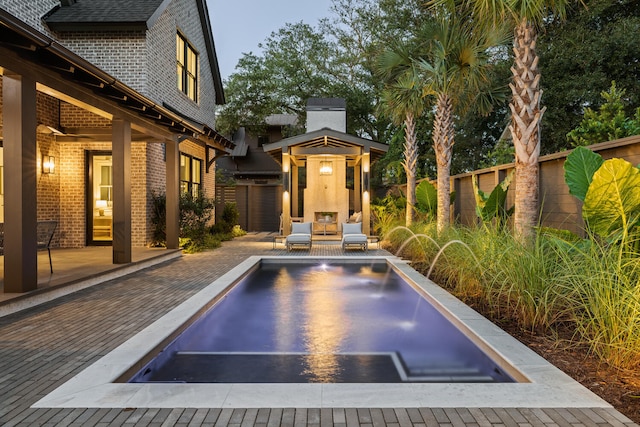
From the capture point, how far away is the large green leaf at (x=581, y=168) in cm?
562

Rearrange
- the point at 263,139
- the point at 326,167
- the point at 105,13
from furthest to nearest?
the point at 263,139
the point at 326,167
the point at 105,13

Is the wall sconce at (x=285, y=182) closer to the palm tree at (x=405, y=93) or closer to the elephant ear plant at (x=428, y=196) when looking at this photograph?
the palm tree at (x=405, y=93)

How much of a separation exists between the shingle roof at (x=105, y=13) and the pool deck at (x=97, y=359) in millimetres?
7788

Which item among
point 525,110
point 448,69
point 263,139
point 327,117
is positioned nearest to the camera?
point 525,110

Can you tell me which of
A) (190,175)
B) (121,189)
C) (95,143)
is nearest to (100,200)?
(95,143)

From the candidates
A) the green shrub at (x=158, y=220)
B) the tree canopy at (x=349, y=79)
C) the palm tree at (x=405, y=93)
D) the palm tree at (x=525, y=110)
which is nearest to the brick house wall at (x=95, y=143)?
the green shrub at (x=158, y=220)

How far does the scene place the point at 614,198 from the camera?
4.80m

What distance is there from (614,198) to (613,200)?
35mm

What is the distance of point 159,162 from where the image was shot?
1273 centimetres

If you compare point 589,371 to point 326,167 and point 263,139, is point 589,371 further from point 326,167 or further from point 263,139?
point 263,139

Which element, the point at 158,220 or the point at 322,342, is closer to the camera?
the point at 322,342

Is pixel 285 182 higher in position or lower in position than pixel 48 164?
lower

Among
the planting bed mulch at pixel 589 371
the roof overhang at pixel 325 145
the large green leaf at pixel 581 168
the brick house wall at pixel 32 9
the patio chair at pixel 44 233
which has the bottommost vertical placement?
the planting bed mulch at pixel 589 371

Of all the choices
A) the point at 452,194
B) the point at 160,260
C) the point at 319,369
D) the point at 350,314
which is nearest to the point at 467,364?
the point at 319,369
